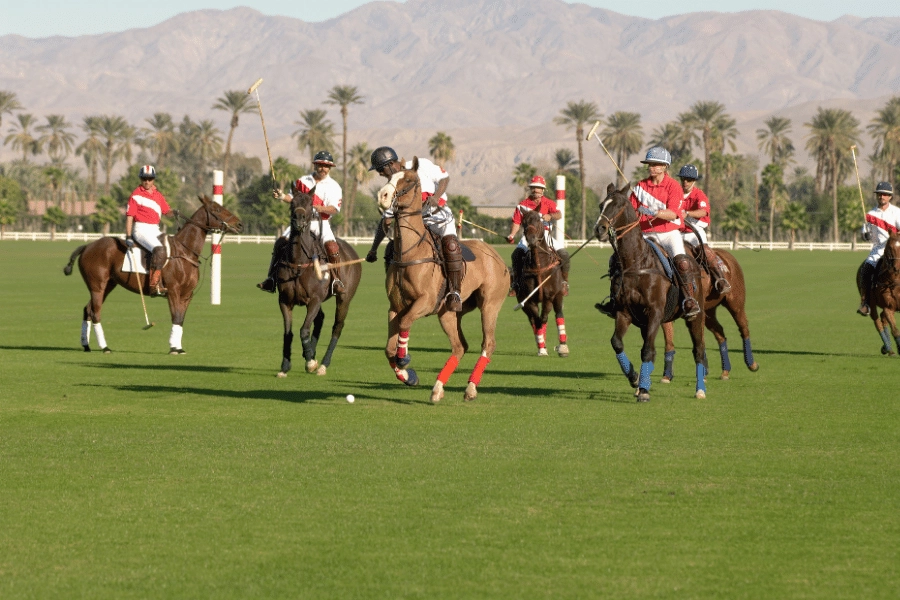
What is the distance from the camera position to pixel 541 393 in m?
15.6

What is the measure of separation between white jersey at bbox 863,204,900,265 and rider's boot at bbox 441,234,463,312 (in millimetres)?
8483

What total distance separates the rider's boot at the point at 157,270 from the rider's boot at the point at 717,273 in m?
8.43

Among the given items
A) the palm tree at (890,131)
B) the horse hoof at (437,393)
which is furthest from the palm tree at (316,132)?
the horse hoof at (437,393)

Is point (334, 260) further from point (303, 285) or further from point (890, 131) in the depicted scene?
point (890, 131)

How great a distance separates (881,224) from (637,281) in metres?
7.59

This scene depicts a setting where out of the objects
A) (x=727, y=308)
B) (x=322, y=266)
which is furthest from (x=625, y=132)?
(x=322, y=266)

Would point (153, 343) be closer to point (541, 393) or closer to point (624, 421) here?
point (541, 393)

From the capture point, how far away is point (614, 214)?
46.4 ft

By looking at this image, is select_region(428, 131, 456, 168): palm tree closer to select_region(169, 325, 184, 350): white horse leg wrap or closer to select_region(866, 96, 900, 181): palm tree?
select_region(866, 96, 900, 181): palm tree

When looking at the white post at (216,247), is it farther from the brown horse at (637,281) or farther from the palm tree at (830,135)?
the palm tree at (830,135)

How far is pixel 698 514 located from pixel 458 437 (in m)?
3.55

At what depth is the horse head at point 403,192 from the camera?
13.3 m

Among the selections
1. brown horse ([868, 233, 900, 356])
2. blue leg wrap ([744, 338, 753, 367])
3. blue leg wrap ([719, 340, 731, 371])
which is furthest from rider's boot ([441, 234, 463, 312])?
brown horse ([868, 233, 900, 356])

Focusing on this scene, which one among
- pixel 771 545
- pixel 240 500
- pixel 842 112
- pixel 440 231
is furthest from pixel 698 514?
pixel 842 112
